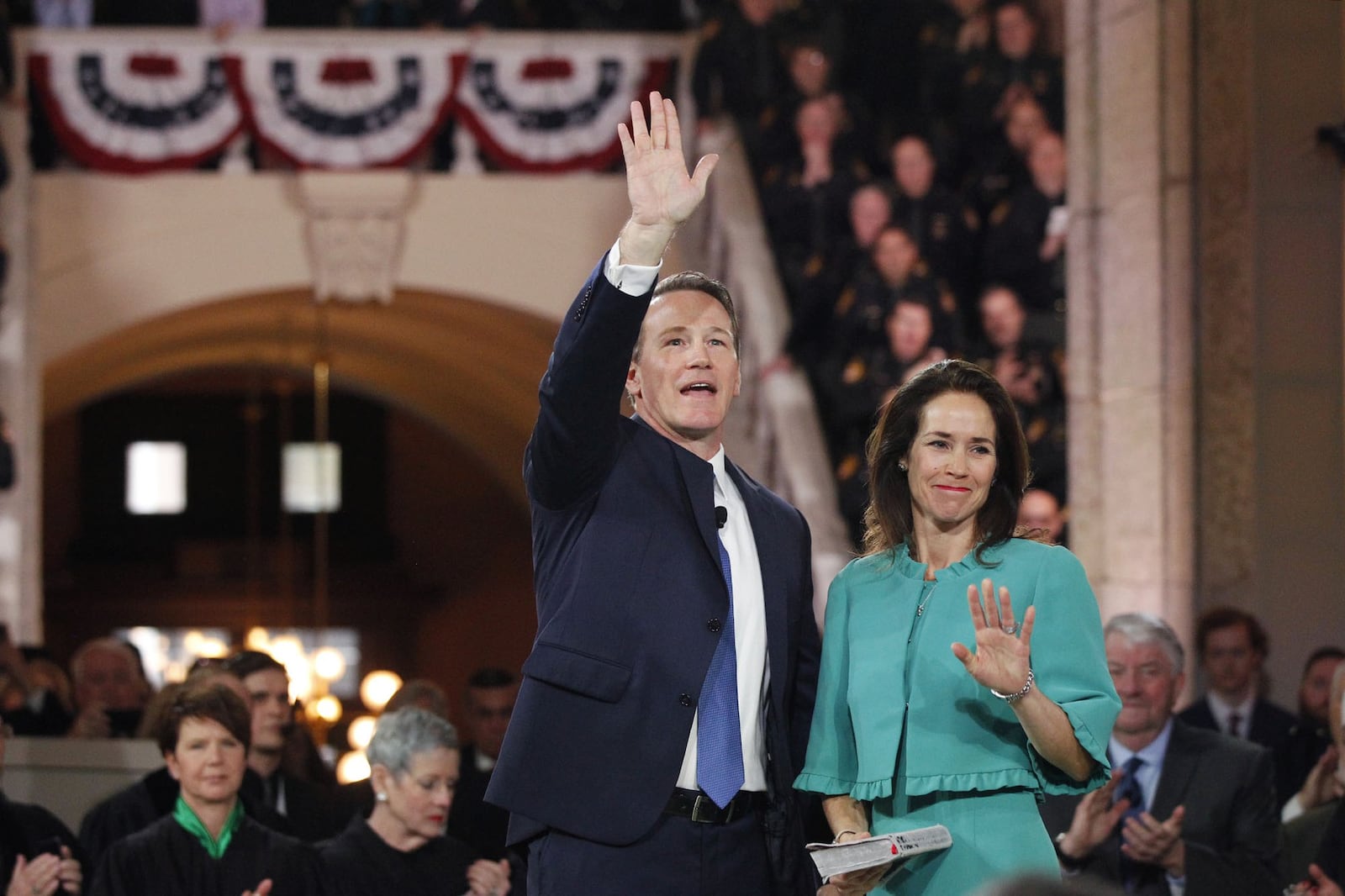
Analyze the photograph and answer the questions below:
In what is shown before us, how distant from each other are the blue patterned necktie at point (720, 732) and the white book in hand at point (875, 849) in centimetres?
21

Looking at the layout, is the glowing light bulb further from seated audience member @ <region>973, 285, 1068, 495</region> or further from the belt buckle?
the belt buckle

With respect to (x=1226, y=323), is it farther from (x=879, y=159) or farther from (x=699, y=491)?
(x=699, y=491)

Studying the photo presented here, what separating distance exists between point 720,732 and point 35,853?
276 cm

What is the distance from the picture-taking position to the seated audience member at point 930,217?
33.4ft

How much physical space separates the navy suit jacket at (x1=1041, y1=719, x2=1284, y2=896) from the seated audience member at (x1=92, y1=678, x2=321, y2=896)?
6.27 ft

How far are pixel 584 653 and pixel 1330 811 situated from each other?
2.75 m

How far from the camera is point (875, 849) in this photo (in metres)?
3.20

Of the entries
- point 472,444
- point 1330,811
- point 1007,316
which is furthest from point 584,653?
point 472,444

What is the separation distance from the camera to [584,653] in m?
3.37

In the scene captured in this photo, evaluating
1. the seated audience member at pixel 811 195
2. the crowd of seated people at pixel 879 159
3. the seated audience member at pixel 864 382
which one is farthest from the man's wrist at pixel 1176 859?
the seated audience member at pixel 811 195

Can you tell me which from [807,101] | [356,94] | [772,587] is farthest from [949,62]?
[772,587]

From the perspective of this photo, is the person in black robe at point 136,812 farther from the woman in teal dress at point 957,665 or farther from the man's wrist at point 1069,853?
the woman in teal dress at point 957,665

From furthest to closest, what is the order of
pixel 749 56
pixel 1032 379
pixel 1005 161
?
pixel 749 56 → pixel 1005 161 → pixel 1032 379

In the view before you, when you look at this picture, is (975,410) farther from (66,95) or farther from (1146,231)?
(66,95)
